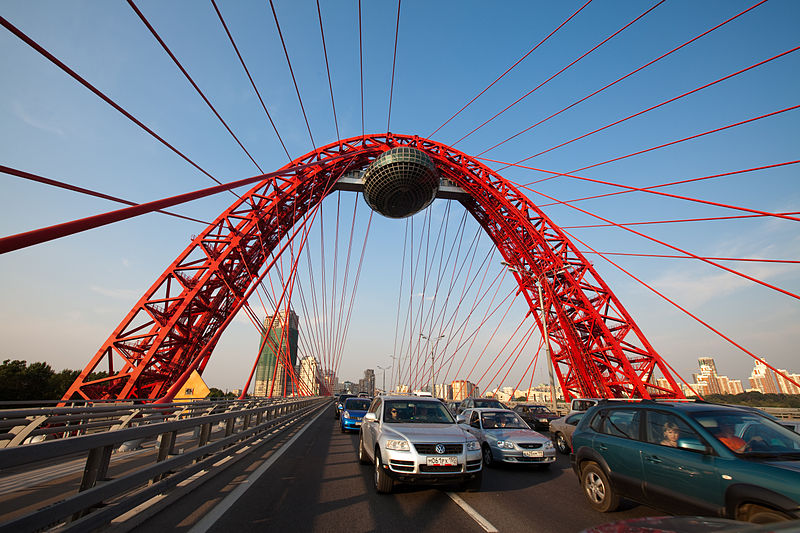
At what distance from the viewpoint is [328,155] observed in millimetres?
28141

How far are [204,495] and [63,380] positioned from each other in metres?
58.8

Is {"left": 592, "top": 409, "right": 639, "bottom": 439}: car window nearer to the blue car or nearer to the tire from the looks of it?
the tire

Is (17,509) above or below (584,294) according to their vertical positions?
below

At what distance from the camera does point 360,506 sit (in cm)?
541

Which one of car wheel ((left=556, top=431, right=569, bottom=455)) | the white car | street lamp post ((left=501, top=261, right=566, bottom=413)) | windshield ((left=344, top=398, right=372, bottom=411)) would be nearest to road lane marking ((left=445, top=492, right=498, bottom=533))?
the white car

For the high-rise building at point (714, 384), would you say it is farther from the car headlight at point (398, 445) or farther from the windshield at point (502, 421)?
the car headlight at point (398, 445)

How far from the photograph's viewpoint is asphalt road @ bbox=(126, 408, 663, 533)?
4520 mm

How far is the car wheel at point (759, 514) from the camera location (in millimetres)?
3564

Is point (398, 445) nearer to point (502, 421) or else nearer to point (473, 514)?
point (473, 514)

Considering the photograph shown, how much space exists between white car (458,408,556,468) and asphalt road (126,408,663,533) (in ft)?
1.76

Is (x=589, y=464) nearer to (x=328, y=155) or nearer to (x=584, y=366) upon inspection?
(x=584, y=366)

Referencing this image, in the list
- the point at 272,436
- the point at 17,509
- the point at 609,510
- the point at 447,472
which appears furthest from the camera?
the point at 272,436

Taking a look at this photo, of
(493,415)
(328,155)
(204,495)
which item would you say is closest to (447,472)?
(204,495)

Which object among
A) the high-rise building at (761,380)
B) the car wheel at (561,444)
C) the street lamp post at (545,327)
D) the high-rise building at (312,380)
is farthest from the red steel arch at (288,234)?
the high-rise building at (761,380)
